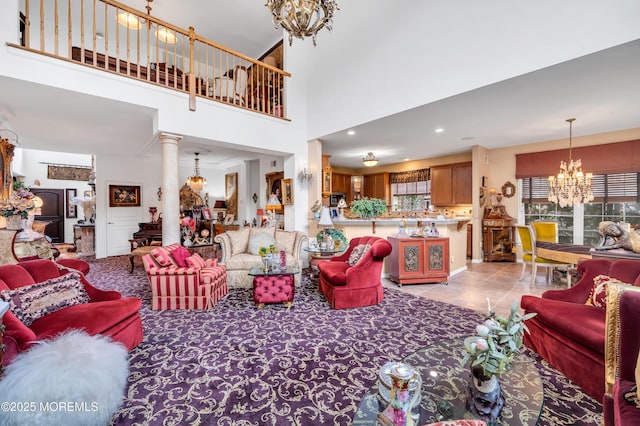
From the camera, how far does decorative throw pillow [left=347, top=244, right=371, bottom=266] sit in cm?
365

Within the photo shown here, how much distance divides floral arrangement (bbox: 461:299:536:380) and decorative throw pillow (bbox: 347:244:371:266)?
2.24m

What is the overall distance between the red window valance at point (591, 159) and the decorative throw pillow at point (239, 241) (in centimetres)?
649

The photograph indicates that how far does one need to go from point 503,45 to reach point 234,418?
455cm

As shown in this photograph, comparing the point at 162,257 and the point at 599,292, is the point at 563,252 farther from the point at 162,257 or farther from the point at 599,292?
the point at 162,257

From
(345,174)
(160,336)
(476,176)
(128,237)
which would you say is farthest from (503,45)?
(128,237)

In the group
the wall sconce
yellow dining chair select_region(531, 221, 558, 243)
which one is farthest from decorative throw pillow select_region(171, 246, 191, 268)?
yellow dining chair select_region(531, 221, 558, 243)

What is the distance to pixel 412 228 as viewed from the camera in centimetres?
507

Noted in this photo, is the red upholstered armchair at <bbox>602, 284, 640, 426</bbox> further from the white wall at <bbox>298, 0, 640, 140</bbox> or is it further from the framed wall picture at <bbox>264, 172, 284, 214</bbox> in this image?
the framed wall picture at <bbox>264, 172, 284, 214</bbox>

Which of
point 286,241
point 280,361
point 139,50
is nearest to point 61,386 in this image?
point 280,361

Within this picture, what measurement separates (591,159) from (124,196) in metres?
11.4

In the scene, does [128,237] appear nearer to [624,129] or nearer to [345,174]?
[345,174]

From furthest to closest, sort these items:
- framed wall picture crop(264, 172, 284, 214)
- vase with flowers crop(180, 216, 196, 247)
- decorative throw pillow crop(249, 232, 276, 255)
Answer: framed wall picture crop(264, 172, 284, 214) → vase with flowers crop(180, 216, 196, 247) → decorative throw pillow crop(249, 232, 276, 255)

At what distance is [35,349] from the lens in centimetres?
159

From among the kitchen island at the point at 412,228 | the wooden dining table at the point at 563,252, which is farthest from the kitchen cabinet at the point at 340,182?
the wooden dining table at the point at 563,252
